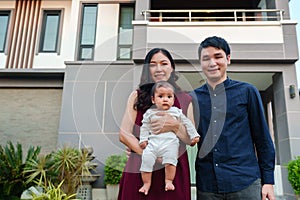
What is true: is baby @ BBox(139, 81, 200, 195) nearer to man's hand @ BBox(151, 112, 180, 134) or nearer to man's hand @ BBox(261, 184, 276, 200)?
man's hand @ BBox(151, 112, 180, 134)

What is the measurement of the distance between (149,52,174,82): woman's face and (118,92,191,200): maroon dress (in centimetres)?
11

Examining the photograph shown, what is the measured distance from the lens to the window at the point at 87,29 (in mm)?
6461

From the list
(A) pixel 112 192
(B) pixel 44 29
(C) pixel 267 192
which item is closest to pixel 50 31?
(B) pixel 44 29

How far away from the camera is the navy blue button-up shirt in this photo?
1.38 meters

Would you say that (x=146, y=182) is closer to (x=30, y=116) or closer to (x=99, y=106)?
(x=99, y=106)

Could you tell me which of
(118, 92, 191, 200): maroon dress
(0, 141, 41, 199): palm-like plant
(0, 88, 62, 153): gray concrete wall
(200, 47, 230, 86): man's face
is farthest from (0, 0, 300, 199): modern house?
(118, 92, 191, 200): maroon dress

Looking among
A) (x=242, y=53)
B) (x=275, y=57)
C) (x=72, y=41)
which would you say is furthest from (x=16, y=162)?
(x=275, y=57)

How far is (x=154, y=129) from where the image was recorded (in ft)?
3.91

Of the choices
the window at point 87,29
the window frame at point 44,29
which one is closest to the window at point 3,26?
the window frame at point 44,29

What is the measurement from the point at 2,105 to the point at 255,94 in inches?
242

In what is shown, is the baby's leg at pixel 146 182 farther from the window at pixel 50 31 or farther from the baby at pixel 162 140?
the window at pixel 50 31

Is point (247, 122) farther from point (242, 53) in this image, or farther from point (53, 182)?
point (242, 53)

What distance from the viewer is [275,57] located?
505 cm

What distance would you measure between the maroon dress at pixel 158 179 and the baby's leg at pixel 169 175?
32mm
